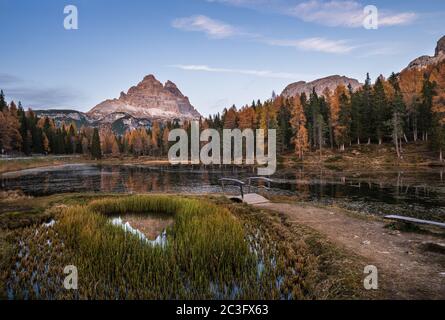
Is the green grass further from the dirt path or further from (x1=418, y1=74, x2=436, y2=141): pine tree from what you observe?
(x1=418, y1=74, x2=436, y2=141): pine tree

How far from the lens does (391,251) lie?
912 centimetres

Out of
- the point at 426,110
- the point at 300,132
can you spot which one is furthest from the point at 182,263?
the point at 426,110

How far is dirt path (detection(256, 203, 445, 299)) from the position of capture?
21.6 feet

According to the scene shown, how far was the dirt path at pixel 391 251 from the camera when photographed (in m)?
6.59

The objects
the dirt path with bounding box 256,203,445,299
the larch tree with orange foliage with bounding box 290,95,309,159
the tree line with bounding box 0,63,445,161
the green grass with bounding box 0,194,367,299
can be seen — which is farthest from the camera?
the larch tree with orange foliage with bounding box 290,95,309,159

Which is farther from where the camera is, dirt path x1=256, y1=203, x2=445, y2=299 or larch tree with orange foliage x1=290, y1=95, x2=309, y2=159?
larch tree with orange foliage x1=290, y1=95, x2=309, y2=159

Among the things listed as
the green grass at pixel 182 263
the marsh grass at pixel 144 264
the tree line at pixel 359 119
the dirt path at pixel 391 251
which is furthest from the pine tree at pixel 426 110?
the marsh grass at pixel 144 264

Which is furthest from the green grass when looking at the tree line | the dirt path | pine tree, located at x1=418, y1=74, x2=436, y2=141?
pine tree, located at x1=418, y1=74, x2=436, y2=141

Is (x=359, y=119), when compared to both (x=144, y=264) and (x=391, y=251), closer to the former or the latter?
(x=391, y=251)

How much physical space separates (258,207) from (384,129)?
204 feet

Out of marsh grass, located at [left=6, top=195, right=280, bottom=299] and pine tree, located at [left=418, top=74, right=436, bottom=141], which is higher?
pine tree, located at [left=418, top=74, right=436, bottom=141]

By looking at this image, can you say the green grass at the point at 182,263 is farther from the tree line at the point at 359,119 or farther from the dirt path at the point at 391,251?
the tree line at the point at 359,119

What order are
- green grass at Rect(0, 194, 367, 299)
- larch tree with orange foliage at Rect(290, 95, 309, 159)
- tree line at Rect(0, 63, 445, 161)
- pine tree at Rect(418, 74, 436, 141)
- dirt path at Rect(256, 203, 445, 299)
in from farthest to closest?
1. larch tree with orange foliage at Rect(290, 95, 309, 159)
2. pine tree at Rect(418, 74, 436, 141)
3. tree line at Rect(0, 63, 445, 161)
4. green grass at Rect(0, 194, 367, 299)
5. dirt path at Rect(256, 203, 445, 299)
